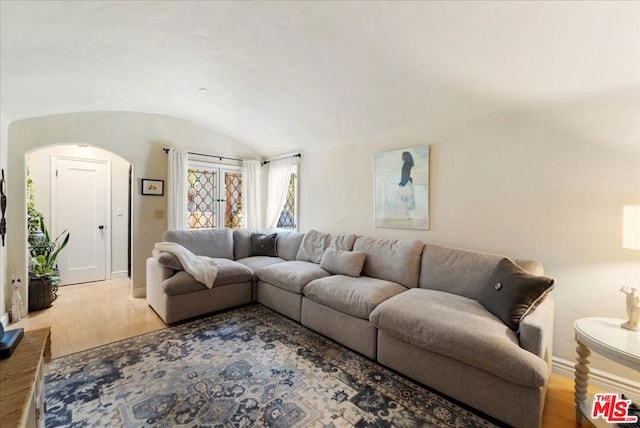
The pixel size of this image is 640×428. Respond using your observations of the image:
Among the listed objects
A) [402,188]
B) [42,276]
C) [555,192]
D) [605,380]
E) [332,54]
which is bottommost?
[605,380]

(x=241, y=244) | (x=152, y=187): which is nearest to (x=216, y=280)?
(x=241, y=244)

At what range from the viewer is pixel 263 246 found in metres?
4.24

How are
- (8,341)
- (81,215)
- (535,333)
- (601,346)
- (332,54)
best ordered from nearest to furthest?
(8,341) < (601,346) < (535,333) < (332,54) < (81,215)

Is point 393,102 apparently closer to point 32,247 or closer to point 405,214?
point 405,214

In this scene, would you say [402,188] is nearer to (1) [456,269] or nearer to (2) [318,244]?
(1) [456,269]

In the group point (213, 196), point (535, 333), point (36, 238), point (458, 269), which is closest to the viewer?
point (535, 333)

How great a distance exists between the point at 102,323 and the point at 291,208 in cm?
286

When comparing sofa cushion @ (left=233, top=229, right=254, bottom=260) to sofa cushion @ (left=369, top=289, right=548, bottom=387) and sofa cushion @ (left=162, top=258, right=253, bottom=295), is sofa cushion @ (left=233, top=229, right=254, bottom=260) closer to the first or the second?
sofa cushion @ (left=162, top=258, right=253, bottom=295)

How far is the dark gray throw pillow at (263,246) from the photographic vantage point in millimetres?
4227

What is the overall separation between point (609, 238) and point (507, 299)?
94cm

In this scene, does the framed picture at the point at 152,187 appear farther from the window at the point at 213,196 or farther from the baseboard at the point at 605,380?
the baseboard at the point at 605,380

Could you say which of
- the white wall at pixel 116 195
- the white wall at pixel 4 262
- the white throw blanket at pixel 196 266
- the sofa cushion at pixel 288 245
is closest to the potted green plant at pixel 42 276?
the white wall at pixel 4 262

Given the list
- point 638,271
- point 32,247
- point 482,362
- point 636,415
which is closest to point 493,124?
point 638,271

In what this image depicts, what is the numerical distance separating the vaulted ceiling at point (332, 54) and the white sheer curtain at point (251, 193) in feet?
5.91
